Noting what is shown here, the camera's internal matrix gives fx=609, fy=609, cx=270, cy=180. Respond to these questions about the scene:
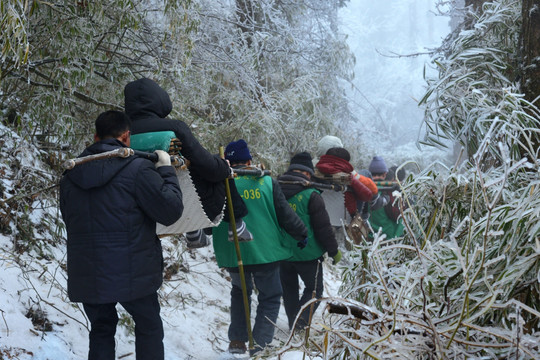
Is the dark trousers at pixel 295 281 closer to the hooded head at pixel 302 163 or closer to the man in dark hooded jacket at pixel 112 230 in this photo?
the hooded head at pixel 302 163

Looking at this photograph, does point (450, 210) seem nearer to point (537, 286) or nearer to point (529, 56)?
point (529, 56)

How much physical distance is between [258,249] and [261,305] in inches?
23.8

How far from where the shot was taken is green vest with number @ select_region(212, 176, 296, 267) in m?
5.95

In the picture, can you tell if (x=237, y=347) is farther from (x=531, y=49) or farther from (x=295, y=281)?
(x=531, y=49)

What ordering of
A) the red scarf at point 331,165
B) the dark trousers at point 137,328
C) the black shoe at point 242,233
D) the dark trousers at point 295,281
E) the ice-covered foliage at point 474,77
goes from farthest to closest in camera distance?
the red scarf at point 331,165, the dark trousers at point 295,281, the black shoe at point 242,233, the dark trousers at point 137,328, the ice-covered foliage at point 474,77

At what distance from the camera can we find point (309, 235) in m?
6.87

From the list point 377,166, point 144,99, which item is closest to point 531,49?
point 144,99

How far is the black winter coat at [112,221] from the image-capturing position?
3.83 meters

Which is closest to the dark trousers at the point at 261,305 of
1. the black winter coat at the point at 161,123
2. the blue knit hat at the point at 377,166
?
the black winter coat at the point at 161,123

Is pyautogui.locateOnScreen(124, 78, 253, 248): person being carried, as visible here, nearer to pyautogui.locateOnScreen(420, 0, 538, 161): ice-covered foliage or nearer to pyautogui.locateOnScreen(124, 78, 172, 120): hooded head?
pyautogui.locateOnScreen(124, 78, 172, 120): hooded head

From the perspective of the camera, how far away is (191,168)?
188 inches

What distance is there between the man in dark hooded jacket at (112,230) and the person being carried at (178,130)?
18.8 inches

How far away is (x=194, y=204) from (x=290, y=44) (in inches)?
239

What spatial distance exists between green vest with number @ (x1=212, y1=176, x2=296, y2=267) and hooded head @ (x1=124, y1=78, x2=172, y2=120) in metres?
1.64
